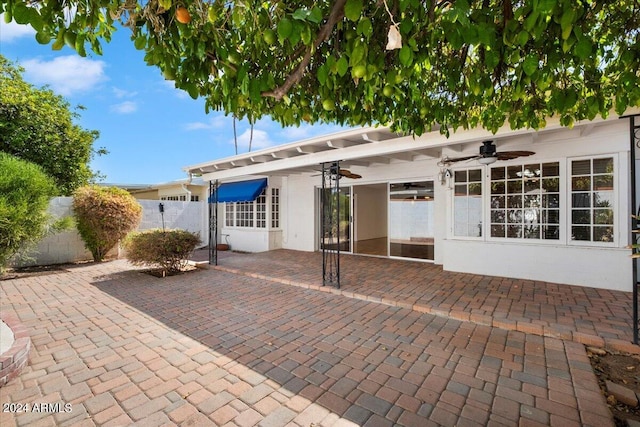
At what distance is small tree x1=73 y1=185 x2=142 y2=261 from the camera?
9789 mm

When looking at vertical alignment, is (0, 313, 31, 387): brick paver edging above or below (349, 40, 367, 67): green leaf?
below

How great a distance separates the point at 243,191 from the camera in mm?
12773

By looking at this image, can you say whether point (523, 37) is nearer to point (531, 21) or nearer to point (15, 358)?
point (531, 21)

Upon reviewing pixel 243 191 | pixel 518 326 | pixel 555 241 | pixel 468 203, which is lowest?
pixel 518 326

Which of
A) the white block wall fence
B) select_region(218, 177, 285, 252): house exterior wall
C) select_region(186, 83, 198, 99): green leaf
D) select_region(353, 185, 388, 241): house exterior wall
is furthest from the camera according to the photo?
select_region(353, 185, 388, 241): house exterior wall

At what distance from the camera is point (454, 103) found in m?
4.76

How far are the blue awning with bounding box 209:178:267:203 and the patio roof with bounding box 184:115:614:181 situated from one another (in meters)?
1.27

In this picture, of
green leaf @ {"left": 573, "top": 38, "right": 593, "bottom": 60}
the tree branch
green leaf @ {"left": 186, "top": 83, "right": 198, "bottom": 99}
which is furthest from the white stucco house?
green leaf @ {"left": 186, "top": 83, "right": 198, "bottom": 99}

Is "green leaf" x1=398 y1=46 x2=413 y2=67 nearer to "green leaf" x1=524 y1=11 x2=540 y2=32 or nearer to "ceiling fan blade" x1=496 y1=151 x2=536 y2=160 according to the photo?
"green leaf" x1=524 y1=11 x2=540 y2=32

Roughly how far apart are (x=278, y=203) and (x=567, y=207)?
10.3m

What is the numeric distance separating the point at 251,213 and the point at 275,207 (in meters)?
1.26

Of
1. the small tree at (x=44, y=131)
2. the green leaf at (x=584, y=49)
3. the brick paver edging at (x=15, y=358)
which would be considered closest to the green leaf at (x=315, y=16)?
the green leaf at (x=584, y=49)

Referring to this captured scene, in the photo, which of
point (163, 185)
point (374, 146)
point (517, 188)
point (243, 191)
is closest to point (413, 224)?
point (517, 188)

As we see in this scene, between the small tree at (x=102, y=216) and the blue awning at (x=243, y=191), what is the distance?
377cm
